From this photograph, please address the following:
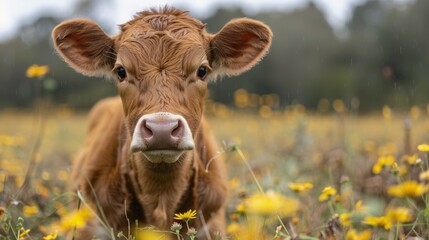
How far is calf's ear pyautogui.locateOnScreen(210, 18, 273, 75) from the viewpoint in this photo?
4297 millimetres

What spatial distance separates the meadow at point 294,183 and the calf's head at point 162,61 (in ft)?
1.20

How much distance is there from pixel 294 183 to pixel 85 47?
192cm

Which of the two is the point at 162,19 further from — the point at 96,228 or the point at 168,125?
the point at 96,228

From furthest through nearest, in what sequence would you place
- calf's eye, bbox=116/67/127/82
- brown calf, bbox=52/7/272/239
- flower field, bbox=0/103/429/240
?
calf's eye, bbox=116/67/127/82, brown calf, bbox=52/7/272/239, flower field, bbox=0/103/429/240

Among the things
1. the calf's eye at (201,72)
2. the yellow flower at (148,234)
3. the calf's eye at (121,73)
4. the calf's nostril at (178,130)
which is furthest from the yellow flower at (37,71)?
the calf's nostril at (178,130)

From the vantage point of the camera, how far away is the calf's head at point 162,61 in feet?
10.5

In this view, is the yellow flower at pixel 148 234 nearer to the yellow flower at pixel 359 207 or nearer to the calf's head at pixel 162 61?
the calf's head at pixel 162 61

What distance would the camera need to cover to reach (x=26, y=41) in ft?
118

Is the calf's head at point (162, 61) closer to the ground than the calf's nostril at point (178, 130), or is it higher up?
higher up

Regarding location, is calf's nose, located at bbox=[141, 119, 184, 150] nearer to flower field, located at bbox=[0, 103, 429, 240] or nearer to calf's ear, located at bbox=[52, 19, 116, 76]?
flower field, located at bbox=[0, 103, 429, 240]

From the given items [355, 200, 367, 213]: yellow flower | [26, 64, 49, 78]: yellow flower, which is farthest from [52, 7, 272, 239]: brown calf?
[355, 200, 367, 213]: yellow flower

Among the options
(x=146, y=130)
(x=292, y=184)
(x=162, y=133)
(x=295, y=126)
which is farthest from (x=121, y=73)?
(x=295, y=126)

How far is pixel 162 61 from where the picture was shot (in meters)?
3.79

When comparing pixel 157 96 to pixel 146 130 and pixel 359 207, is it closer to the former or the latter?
pixel 146 130
